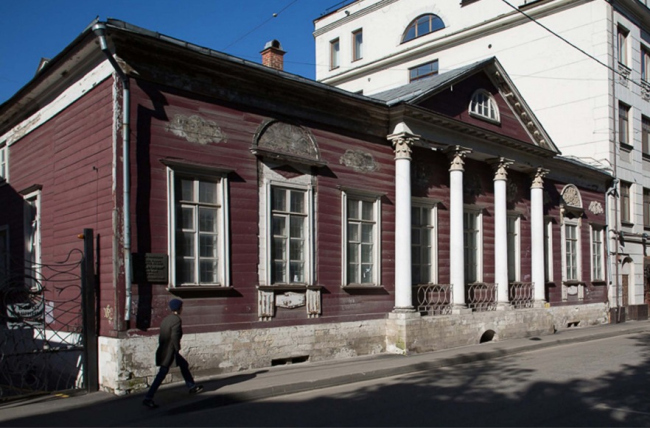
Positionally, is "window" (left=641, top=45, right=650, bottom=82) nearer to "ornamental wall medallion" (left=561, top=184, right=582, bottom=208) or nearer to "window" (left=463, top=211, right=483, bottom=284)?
"ornamental wall medallion" (left=561, top=184, right=582, bottom=208)

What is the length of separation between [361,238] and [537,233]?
7.76m

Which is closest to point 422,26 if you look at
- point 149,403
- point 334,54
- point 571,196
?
point 334,54

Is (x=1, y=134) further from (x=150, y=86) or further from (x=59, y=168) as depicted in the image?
(x=150, y=86)

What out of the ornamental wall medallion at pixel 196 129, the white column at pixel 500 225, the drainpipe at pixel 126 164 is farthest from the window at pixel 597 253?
the drainpipe at pixel 126 164

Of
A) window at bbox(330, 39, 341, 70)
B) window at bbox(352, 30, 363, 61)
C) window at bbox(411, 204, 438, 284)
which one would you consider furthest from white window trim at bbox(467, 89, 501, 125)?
window at bbox(330, 39, 341, 70)

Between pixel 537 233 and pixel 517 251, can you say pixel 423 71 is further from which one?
pixel 517 251

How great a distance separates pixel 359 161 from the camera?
14.4m

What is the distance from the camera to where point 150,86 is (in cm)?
1075

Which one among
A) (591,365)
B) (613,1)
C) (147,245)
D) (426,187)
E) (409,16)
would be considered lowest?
(591,365)

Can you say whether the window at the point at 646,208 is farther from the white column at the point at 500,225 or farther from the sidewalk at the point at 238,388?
the sidewalk at the point at 238,388

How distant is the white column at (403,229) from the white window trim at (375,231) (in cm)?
46

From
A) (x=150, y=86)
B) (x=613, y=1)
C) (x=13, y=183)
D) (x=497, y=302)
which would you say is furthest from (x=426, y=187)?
(x=613, y=1)

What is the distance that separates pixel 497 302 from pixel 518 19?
14.3m

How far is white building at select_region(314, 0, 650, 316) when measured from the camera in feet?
78.1
